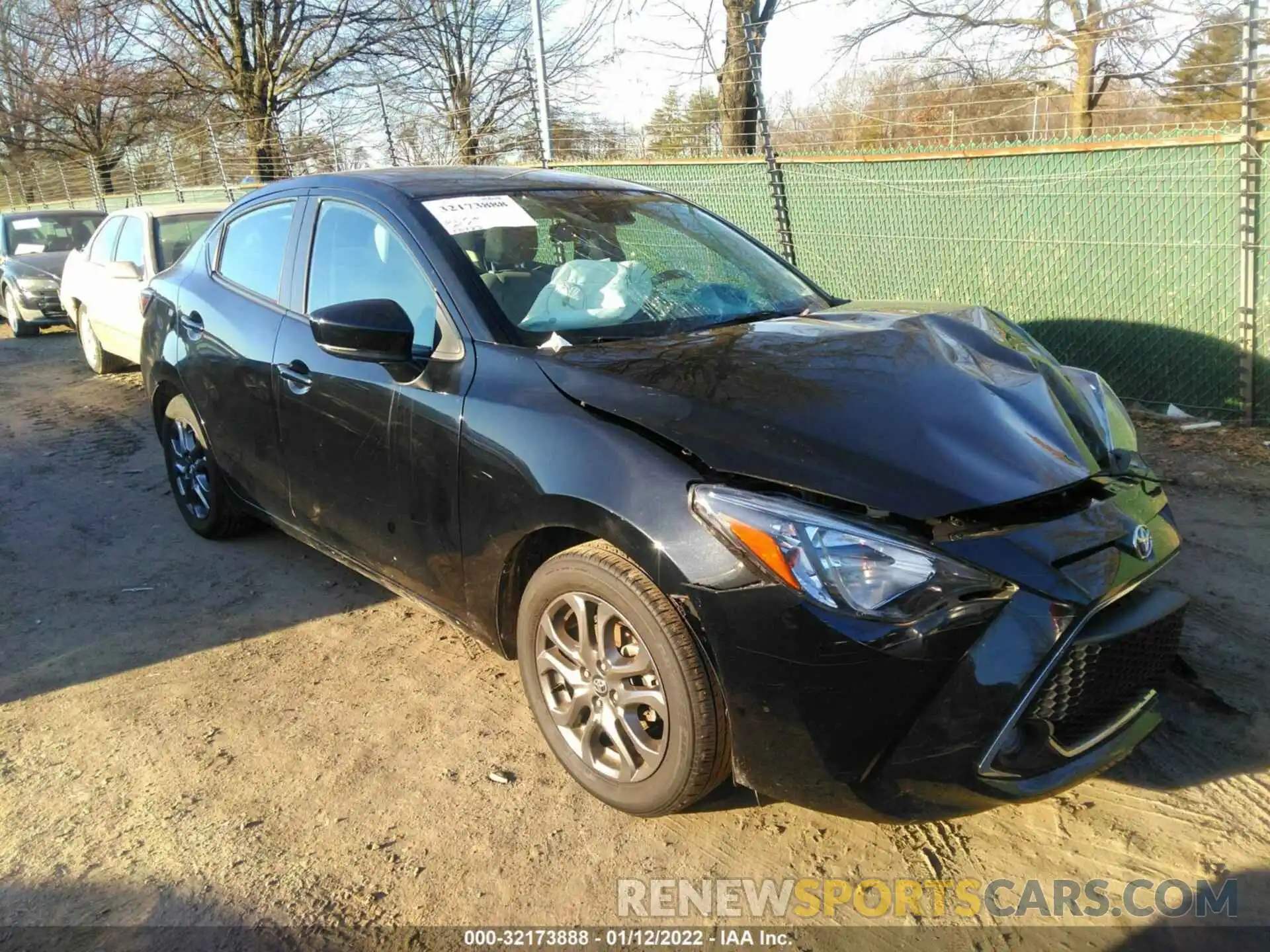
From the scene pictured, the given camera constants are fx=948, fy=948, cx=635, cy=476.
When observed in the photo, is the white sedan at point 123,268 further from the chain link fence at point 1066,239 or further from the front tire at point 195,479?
the chain link fence at point 1066,239

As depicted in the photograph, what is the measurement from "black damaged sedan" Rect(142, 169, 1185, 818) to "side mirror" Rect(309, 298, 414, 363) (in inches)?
0.4

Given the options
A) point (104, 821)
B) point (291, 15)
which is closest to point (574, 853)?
point (104, 821)

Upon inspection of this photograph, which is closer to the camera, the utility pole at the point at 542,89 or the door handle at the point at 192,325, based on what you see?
the door handle at the point at 192,325

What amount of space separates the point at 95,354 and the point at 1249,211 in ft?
32.8

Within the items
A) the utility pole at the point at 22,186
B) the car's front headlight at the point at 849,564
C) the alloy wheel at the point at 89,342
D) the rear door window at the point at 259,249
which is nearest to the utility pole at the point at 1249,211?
the car's front headlight at the point at 849,564

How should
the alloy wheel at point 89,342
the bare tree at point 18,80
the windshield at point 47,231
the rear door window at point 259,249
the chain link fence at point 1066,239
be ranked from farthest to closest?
the bare tree at point 18,80 → the windshield at point 47,231 → the alloy wheel at point 89,342 → the chain link fence at point 1066,239 → the rear door window at point 259,249

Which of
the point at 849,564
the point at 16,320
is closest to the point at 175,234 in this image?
the point at 16,320

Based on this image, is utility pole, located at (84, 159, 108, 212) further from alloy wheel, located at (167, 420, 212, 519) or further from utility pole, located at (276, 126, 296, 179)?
alloy wheel, located at (167, 420, 212, 519)

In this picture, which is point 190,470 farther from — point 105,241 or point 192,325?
point 105,241

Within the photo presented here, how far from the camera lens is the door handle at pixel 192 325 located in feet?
14.4

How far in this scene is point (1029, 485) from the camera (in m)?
2.39

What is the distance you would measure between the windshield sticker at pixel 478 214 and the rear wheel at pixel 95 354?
7428 millimetres

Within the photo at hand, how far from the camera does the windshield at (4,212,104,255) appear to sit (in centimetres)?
1294

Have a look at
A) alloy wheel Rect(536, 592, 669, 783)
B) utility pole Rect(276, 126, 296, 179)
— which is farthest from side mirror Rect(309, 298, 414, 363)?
utility pole Rect(276, 126, 296, 179)
